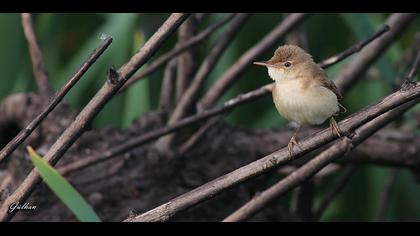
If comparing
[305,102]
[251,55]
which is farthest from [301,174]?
[251,55]

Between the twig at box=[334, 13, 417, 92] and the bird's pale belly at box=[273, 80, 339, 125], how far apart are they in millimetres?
720

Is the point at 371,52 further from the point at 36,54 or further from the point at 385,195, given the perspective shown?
the point at 36,54

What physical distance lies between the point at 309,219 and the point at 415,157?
0.38 metres

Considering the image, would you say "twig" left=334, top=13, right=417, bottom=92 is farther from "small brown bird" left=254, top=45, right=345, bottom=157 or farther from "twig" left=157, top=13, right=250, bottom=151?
"small brown bird" left=254, top=45, right=345, bottom=157

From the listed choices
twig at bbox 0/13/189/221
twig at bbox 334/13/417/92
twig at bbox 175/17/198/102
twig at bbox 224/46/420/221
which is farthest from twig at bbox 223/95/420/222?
twig at bbox 175/17/198/102

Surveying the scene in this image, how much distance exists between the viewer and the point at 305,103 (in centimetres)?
159

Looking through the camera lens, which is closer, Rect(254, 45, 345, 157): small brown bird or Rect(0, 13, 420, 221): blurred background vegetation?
Rect(254, 45, 345, 157): small brown bird

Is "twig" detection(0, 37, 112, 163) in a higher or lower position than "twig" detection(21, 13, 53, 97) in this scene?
lower

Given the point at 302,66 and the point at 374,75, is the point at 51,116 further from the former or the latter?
the point at 374,75

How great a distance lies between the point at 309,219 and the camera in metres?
2.46

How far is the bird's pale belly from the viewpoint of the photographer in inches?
62.0

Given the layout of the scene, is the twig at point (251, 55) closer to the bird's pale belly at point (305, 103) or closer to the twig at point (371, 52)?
the twig at point (371, 52)

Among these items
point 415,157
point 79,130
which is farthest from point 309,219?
point 79,130

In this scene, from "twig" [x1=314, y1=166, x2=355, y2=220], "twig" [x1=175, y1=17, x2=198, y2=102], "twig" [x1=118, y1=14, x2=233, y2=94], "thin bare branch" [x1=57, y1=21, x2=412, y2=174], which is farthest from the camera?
"twig" [x1=314, y1=166, x2=355, y2=220]
